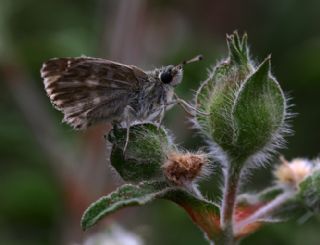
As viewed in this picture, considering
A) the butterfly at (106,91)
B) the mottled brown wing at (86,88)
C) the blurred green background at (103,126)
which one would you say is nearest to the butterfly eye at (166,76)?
the butterfly at (106,91)

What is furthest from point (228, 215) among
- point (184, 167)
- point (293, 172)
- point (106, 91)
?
point (106, 91)

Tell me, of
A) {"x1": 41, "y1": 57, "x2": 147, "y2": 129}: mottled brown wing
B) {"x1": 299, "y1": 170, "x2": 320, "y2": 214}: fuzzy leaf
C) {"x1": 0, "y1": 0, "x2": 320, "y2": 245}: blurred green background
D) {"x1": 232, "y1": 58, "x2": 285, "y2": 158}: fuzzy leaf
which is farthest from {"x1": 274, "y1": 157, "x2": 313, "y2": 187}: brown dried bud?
{"x1": 0, "y1": 0, "x2": 320, "y2": 245}: blurred green background

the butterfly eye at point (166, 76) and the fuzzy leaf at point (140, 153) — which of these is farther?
the butterfly eye at point (166, 76)

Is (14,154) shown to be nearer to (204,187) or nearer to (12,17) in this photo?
(12,17)

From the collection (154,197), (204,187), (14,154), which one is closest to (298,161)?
(154,197)

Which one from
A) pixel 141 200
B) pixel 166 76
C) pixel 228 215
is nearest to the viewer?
pixel 141 200

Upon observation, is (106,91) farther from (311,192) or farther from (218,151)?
(311,192)

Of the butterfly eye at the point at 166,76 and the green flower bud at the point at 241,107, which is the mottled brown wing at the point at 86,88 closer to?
the butterfly eye at the point at 166,76
